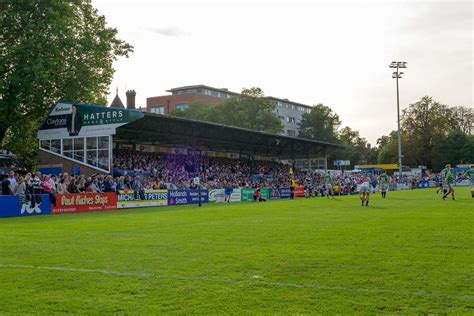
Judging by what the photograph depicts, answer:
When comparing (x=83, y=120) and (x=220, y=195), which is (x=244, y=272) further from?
(x=83, y=120)

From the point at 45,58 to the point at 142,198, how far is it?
12486 millimetres

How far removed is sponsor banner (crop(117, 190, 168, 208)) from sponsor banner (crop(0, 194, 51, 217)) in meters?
5.66

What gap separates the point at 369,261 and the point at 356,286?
205 cm

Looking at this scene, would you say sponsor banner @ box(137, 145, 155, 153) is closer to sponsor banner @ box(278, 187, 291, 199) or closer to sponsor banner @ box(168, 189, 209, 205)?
sponsor banner @ box(278, 187, 291, 199)

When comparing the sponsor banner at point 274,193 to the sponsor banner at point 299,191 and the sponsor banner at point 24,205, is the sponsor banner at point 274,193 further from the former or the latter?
the sponsor banner at point 24,205

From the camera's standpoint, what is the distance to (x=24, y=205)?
26.4 m

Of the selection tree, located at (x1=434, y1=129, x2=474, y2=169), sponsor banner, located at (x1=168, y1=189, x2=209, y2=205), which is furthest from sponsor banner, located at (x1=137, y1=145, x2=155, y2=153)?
tree, located at (x1=434, y1=129, x2=474, y2=169)

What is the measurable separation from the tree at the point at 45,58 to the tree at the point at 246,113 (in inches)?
2034

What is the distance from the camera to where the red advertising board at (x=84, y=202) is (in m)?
28.4

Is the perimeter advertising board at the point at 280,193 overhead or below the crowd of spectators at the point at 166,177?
below

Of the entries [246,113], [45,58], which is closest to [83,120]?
[45,58]

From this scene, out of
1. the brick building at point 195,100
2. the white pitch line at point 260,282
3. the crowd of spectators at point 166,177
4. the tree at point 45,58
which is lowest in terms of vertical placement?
the white pitch line at point 260,282

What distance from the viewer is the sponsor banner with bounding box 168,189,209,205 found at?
37438 millimetres

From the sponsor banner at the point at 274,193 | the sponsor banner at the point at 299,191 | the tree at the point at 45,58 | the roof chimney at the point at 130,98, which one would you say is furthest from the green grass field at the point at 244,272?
the roof chimney at the point at 130,98
